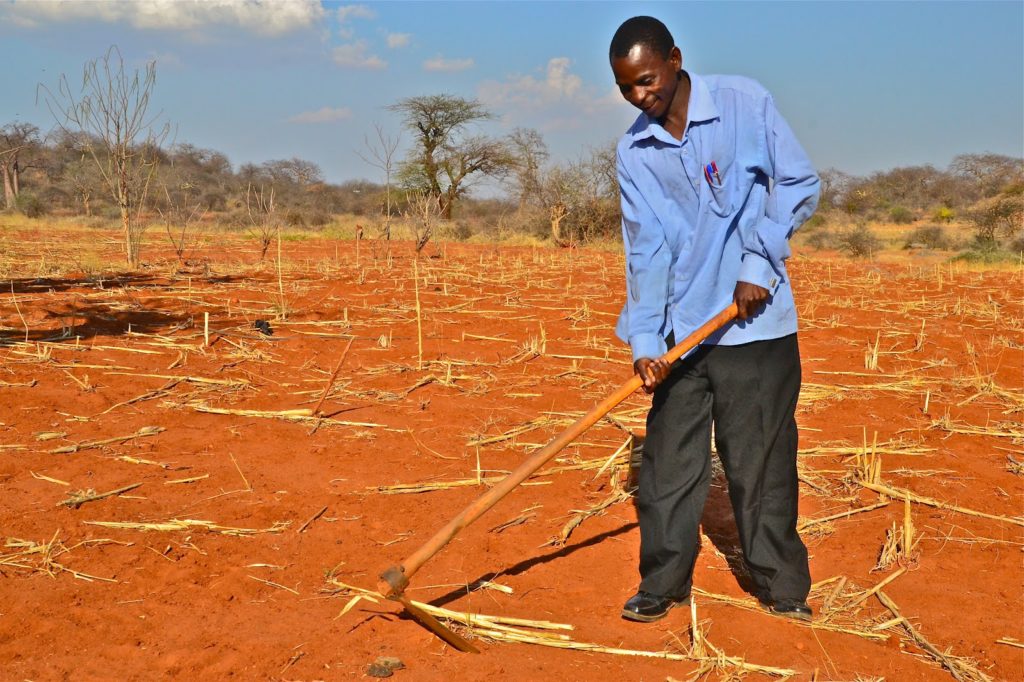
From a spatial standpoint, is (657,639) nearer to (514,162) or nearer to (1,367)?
(1,367)

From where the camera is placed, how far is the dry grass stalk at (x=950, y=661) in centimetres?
242

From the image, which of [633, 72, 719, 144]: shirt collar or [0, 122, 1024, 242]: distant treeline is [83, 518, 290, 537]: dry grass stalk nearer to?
[633, 72, 719, 144]: shirt collar

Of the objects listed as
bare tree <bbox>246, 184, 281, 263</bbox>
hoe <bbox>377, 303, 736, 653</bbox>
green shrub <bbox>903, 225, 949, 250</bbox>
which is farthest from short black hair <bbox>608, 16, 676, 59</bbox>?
green shrub <bbox>903, 225, 949, 250</bbox>

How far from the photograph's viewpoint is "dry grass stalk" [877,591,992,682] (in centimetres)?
242

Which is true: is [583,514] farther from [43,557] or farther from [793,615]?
[43,557]

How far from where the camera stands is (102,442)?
4133mm

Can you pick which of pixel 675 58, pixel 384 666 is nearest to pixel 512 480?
pixel 384 666

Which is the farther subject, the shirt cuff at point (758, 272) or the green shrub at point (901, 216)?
the green shrub at point (901, 216)

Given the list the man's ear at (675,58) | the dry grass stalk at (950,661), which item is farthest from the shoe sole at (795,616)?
the man's ear at (675,58)

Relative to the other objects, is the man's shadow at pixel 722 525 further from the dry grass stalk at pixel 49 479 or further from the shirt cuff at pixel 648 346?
the dry grass stalk at pixel 49 479

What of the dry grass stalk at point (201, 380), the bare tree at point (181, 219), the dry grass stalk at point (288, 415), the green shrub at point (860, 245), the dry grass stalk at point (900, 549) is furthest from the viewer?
the green shrub at point (860, 245)

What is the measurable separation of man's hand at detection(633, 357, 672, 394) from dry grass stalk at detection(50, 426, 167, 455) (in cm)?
278

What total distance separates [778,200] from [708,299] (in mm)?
321

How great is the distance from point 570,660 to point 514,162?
81.0 ft
